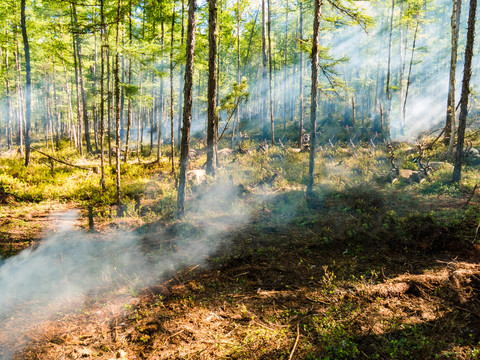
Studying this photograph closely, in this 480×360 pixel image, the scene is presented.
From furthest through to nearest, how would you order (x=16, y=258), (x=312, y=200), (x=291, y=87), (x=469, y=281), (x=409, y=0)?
(x=291, y=87)
(x=409, y=0)
(x=312, y=200)
(x=16, y=258)
(x=469, y=281)

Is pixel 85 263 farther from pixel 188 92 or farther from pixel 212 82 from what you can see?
pixel 212 82

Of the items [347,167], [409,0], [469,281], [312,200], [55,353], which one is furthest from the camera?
[409,0]

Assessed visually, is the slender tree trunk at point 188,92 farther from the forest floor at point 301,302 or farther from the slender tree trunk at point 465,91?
the slender tree trunk at point 465,91

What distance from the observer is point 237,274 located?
4945mm

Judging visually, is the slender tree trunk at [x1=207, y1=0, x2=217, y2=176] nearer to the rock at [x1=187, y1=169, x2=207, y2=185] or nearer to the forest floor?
the rock at [x1=187, y1=169, x2=207, y2=185]

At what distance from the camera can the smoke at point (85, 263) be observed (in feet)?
13.1

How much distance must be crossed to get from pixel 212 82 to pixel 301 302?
911cm

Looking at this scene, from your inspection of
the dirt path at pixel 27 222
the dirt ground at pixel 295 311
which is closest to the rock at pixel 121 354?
the dirt ground at pixel 295 311

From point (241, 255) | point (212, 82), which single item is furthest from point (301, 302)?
point (212, 82)

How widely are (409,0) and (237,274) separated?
26.4m

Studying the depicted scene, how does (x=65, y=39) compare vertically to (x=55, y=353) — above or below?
above

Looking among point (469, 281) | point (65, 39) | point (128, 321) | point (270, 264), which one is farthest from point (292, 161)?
point (65, 39)

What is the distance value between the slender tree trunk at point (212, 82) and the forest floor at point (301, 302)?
5.24 m

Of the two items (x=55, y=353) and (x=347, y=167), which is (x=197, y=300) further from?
(x=347, y=167)
